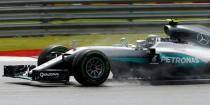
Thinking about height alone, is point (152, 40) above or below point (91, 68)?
above

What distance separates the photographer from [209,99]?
919 cm

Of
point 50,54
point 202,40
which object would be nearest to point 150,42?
point 202,40

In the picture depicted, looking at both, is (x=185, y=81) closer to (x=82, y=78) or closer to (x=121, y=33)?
(x=82, y=78)

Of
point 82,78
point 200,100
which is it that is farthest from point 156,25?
point 200,100

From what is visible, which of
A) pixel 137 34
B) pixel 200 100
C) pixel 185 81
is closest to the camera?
pixel 200 100

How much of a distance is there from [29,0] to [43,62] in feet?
23.4

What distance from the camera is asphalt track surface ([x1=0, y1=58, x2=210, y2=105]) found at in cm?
874

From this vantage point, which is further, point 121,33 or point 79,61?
point 121,33

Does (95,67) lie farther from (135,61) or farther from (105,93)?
(105,93)

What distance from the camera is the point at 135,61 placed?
11.0m

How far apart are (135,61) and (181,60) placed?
769 mm

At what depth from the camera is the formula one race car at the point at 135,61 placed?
10.5m

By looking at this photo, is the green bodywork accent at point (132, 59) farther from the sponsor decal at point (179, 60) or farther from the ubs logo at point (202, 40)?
the ubs logo at point (202, 40)

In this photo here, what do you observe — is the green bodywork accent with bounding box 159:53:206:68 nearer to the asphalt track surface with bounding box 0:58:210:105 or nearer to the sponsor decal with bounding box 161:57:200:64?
the sponsor decal with bounding box 161:57:200:64
